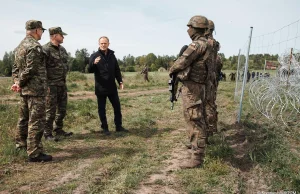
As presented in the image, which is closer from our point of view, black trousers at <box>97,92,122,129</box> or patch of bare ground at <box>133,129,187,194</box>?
patch of bare ground at <box>133,129,187,194</box>

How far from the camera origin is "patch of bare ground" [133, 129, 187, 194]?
3.45 meters

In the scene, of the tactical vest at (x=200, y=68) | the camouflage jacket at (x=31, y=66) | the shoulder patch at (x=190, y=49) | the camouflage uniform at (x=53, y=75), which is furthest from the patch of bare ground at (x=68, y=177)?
the shoulder patch at (x=190, y=49)

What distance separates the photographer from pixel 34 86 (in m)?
4.34

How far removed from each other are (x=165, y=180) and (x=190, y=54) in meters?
1.75

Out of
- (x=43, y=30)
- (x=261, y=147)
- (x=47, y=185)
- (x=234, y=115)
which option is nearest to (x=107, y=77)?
(x=43, y=30)

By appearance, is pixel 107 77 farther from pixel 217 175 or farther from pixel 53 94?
pixel 217 175

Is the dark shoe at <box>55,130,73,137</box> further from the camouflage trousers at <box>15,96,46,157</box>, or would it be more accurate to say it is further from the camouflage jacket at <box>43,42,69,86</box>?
the camouflage trousers at <box>15,96,46,157</box>

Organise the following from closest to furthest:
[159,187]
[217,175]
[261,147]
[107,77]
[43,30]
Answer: [159,187] → [217,175] → [43,30] → [261,147] → [107,77]

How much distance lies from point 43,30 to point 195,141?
294cm

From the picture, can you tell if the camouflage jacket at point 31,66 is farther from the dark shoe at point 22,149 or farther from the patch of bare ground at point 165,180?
the patch of bare ground at point 165,180

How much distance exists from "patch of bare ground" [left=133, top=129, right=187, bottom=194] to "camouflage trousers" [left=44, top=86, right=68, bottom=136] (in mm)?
2480

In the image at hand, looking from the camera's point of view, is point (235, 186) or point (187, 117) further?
point (187, 117)

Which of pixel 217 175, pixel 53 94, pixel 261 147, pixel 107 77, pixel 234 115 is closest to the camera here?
pixel 217 175

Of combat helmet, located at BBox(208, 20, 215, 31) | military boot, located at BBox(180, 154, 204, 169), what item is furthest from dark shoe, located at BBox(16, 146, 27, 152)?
combat helmet, located at BBox(208, 20, 215, 31)
